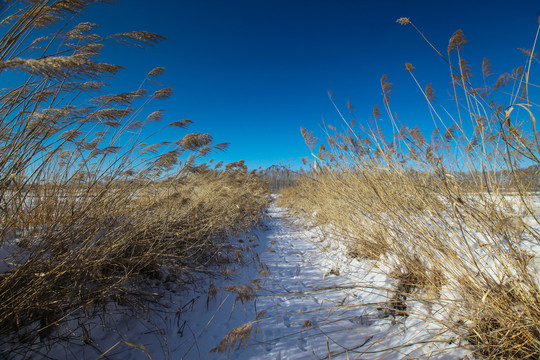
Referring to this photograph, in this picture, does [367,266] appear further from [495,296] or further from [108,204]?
[108,204]

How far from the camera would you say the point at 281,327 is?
5.97ft

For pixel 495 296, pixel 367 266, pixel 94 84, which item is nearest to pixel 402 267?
pixel 367 266

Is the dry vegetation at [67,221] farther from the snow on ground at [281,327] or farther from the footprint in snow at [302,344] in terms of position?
the footprint in snow at [302,344]

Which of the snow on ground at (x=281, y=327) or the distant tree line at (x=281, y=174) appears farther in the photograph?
the distant tree line at (x=281, y=174)

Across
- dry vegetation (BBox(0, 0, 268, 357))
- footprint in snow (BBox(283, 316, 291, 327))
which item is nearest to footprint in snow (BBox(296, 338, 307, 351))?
footprint in snow (BBox(283, 316, 291, 327))

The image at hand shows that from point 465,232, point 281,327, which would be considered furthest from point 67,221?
point 465,232

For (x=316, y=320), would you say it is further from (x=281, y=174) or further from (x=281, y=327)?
(x=281, y=174)

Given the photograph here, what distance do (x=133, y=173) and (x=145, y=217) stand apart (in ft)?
1.98

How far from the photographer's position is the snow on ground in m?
1.36

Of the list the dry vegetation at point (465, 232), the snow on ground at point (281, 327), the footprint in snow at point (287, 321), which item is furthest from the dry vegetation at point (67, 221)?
the dry vegetation at point (465, 232)

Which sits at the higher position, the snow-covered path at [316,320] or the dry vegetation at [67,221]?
the dry vegetation at [67,221]

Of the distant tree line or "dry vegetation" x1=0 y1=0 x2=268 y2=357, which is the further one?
the distant tree line

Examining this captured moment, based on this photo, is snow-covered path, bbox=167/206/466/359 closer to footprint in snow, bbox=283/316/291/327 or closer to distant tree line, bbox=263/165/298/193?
footprint in snow, bbox=283/316/291/327

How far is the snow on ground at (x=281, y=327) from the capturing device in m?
1.36
